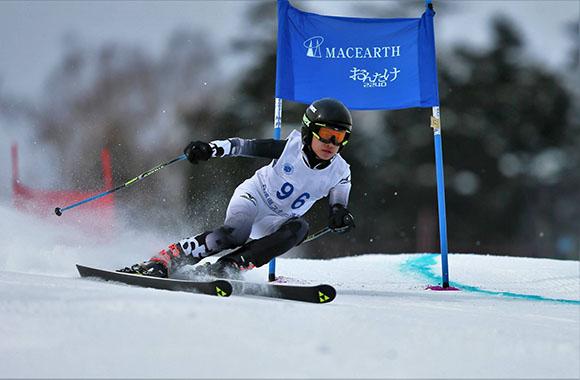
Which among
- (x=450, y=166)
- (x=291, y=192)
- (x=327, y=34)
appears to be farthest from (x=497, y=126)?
(x=291, y=192)

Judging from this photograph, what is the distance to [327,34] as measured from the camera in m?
5.06

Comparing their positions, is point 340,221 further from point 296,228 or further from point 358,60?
point 358,60

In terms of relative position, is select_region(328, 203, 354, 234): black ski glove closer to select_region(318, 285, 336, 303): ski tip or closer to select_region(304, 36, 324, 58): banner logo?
select_region(318, 285, 336, 303): ski tip

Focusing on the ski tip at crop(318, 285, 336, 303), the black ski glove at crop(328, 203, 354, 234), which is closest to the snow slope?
the ski tip at crop(318, 285, 336, 303)

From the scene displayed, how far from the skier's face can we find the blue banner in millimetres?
1236

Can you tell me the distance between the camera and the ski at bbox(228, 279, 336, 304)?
294cm

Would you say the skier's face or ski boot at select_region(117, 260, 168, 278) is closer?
ski boot at select_region(117, 260, 168, 278)

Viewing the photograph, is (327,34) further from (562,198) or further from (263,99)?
(562,198)

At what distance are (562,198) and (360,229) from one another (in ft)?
16.4

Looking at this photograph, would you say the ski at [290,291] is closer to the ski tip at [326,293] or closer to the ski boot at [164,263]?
the ski tip at [326,293]

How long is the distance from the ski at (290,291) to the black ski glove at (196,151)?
0.73 metres

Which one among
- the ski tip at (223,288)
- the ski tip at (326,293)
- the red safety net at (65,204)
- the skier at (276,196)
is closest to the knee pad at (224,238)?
the skier at (276,196)

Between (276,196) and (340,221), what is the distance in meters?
0.40

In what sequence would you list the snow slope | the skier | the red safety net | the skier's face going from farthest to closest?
the red safety net < the skier's face < the skier < the snow slope
